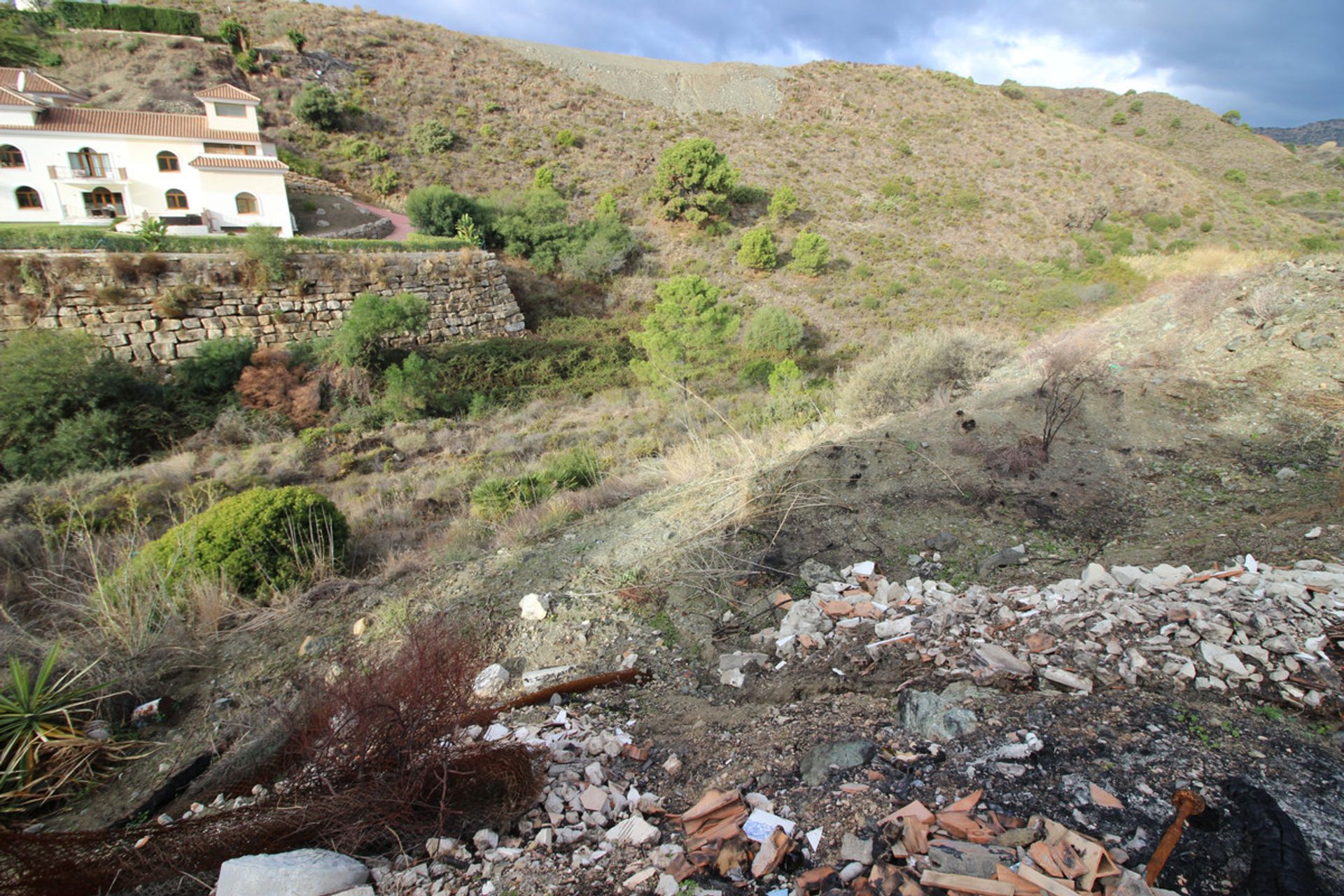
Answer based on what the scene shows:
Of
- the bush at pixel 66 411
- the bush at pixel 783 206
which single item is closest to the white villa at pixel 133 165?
the bush at pixel 66 411

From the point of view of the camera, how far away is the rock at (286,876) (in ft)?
5.95

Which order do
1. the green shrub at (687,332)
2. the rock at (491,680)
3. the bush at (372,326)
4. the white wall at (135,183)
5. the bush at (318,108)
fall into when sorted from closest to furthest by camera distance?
the rock at (491,680) < the bush at (372,326) < the green shrub at (687,332) < the white wall at (135,183) < the bush at (318,108)

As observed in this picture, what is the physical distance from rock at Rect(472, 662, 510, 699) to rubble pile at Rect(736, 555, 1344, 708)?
4.47 feet

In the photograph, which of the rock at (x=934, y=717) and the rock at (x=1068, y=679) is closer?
the rock at (x=934, y=717)

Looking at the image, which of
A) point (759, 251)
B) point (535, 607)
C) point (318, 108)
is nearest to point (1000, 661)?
point (535, 607)

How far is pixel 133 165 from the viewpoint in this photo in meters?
19.7

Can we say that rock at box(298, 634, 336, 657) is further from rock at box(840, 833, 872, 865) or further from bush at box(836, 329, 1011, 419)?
bush at box(836, 329, 1011, 419)

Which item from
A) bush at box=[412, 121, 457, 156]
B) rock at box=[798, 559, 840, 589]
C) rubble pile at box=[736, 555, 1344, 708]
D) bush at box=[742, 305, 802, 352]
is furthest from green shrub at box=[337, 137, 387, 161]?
rubble pile at box=[736, 555, 1344, 708]

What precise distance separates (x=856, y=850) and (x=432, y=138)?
35.7 metres

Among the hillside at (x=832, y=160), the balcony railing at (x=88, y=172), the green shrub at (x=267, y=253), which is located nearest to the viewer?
the green shrub at (x=267, y=253)

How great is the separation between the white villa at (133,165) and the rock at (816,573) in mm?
22530

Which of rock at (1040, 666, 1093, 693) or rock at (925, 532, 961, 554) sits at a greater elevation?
rock at (1040, 666, 1093, 693)

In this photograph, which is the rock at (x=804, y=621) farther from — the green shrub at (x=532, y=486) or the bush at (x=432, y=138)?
the bush at (x=432, y=138)

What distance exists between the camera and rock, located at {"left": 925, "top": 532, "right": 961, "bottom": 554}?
4.58 metres
